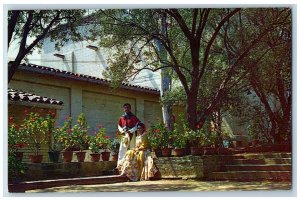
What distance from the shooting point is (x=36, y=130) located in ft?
35.4

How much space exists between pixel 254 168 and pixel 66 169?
13.1ft

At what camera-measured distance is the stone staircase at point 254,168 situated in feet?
33.1

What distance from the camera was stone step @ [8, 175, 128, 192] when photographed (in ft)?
26.0

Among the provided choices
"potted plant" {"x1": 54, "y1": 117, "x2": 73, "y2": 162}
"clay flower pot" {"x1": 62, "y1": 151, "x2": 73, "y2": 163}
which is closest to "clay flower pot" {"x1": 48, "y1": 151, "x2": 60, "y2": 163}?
"clay flower pot" {"x1": 62, "y1": 151, "x2": 73, "y2": 163}

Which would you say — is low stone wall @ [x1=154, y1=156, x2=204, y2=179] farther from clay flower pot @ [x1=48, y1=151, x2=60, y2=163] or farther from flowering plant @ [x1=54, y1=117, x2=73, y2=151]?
clay flower pot @ [x1=48, y1=151, x2=60, y2=163]

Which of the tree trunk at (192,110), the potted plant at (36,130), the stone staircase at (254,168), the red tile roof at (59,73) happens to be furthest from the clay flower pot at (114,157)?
the red tile roof at (59,73)

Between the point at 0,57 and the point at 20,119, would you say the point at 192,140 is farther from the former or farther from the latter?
the point at 0,57

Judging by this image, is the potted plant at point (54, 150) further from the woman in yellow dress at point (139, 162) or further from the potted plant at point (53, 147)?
the woman in yellow dress at point (139, 162)

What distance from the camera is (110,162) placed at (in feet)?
38.7

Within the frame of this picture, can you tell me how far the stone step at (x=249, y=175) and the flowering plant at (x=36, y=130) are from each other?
367 cm

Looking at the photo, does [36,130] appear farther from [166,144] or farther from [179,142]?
[179,142]

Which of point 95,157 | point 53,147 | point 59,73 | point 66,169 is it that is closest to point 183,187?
point 66,169

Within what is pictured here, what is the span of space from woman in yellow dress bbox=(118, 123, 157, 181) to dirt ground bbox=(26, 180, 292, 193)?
66 centimetres

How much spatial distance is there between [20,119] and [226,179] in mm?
5203
